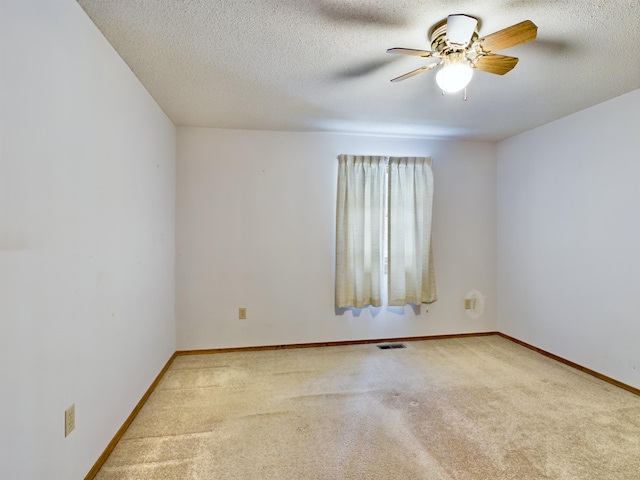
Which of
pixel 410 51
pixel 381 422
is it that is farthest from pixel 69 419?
pixel 410 51

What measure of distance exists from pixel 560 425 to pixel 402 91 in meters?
2.49

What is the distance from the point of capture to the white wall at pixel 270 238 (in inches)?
129

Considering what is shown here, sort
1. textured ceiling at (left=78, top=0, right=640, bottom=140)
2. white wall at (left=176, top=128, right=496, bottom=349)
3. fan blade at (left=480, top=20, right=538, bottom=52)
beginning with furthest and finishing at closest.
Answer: white wall at (left=176, top=128, right=496, bottom=349)
textured ceiling at (left=78, top=0, right=640, bottom=140)
fan blade at (left=480, top=20, right=538, bottom=52)

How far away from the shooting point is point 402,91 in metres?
2.40

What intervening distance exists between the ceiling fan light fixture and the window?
5.75 feet

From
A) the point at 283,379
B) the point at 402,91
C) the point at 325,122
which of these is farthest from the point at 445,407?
the point at 325,122

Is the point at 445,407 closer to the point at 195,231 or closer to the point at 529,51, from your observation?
the point at 529,51

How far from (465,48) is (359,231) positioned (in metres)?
2.06

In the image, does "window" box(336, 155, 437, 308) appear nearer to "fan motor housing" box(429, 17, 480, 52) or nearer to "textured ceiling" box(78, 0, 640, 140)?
"textured ceiling" box(78, 0, 640, 140)

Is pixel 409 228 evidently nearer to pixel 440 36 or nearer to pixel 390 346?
pixel 390 346

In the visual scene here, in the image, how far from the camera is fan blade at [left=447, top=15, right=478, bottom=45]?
1.46m

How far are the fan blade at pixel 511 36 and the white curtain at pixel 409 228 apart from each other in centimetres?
196

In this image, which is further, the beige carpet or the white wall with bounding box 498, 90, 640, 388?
the white wall with bounding box 498, 90, 640, 388

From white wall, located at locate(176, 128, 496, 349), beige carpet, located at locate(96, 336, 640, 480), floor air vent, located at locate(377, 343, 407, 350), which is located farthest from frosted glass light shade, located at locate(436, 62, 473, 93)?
floor air vent, located at locate(377, 343, 407, 350)
